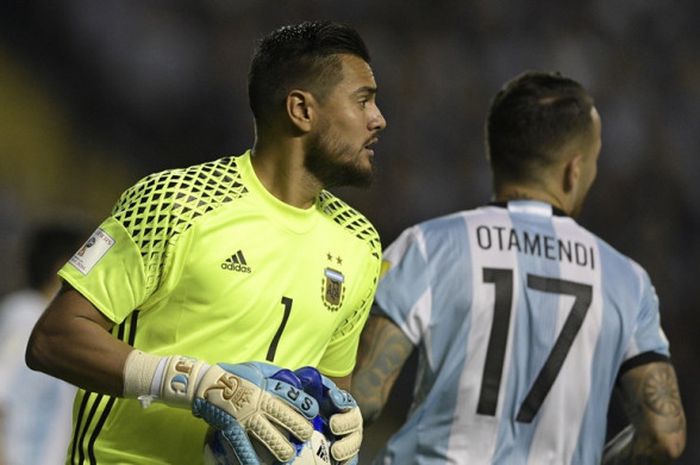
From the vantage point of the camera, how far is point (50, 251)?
5953mm

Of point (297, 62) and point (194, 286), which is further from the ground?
point (297, 62)

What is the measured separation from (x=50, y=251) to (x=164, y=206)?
320 cm

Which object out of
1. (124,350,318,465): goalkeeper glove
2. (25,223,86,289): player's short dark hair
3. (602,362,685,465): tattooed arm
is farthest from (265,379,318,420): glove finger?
(25,223,86,289): player's short dark hair

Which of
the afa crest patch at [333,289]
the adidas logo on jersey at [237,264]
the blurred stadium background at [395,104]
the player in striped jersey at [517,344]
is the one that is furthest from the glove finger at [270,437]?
the blurred stadium background at [395,104]

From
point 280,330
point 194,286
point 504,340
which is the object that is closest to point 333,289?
point 280,330

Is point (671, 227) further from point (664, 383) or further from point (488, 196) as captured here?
point (664, 383)

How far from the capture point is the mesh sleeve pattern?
2.86m

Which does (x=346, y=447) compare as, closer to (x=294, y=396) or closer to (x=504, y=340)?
(x=294, y=396)

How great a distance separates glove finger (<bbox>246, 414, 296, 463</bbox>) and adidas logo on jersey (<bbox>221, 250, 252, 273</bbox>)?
0.45 m

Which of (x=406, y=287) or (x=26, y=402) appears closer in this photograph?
(x=406, y=287)

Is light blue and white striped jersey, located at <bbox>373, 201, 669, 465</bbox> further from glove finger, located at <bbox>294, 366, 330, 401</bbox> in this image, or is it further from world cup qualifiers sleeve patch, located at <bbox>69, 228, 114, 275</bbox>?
Answer: world cup qualifiers sleeve patch, located at <bbox>69, 228, 114, 275</bbox>

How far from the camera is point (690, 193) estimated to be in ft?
31.2

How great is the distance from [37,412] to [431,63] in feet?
16.4

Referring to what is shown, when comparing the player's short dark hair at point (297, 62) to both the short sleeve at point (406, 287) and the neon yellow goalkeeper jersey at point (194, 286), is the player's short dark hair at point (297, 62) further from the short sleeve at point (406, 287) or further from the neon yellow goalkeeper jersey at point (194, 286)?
the short sleeve at point (406, 287)
